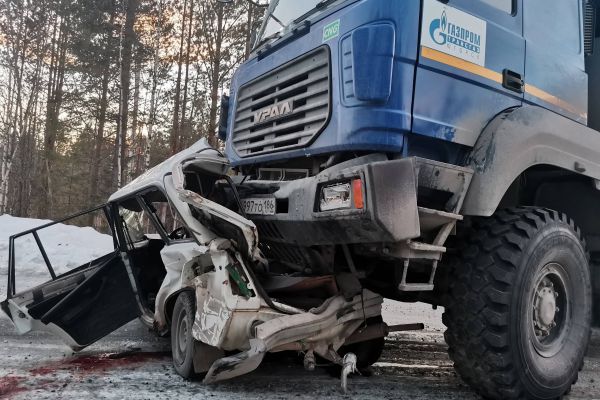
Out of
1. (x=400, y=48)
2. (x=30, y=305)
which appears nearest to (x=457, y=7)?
(x=400, y=48)

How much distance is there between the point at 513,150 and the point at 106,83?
18.5 meters

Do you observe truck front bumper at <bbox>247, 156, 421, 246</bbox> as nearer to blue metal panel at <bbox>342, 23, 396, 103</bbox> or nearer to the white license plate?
the white license plate

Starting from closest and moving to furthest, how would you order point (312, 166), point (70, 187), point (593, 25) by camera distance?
point (312, 166), point (593, 25), point (70, 187)

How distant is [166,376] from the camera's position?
12.6 ft

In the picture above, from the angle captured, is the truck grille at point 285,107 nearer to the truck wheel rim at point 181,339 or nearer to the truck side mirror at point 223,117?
the truck side mirror at point 223,117

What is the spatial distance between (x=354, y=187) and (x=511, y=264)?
115 centimetres

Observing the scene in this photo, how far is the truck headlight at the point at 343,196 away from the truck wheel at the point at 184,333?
4.71 ft

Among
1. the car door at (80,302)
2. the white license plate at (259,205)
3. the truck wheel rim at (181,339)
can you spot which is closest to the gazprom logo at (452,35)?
the white license plate at (259,205)

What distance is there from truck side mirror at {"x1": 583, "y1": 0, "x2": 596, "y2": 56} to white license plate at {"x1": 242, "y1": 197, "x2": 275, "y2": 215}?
3.26 meters

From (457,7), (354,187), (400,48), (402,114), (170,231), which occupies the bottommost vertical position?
(170,231)

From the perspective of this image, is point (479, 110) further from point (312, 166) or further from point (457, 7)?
point (312, 166)

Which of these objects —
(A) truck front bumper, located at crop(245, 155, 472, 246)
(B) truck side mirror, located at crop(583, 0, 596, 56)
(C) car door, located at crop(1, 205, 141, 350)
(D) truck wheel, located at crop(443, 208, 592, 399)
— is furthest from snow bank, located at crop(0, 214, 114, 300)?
(B) truck side mirror, located at crop(583, 0, 596, 56)

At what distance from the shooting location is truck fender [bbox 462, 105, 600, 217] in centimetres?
319

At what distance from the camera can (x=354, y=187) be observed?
279cm
